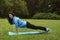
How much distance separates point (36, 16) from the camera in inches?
1316

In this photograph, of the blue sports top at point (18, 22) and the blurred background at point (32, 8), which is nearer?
the blue sports top at point (18, 22)

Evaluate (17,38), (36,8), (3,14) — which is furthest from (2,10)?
(17,38)

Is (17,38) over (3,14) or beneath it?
over

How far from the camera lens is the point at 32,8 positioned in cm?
3672

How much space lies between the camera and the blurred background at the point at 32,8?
1308 inches

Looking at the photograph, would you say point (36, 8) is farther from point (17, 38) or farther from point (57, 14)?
point (17, 38)

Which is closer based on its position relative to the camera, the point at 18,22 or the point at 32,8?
the point at 18,22

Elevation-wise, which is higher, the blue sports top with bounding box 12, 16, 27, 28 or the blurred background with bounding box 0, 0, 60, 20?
the blue sports top with bounding box 12, 16, 27, 28

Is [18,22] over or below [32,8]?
→ over

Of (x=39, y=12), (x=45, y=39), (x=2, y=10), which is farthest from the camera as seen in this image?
(x=39, y=12)

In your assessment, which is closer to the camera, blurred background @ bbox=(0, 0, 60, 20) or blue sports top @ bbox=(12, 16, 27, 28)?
blue sports top @ bbox=(12, 16, 27, 28)

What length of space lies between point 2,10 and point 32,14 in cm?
535

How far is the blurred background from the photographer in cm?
3322

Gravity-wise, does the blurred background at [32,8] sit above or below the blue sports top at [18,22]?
below
